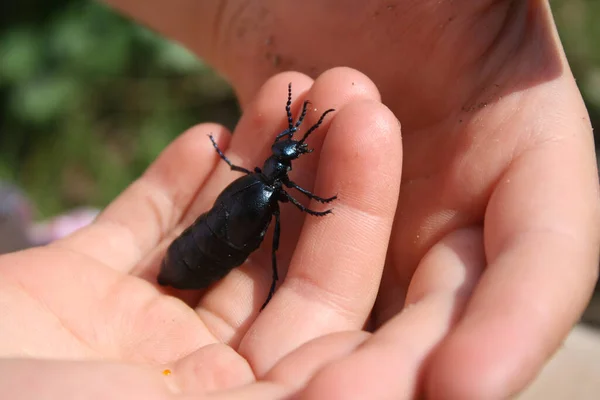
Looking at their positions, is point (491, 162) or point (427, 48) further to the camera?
point (427, 48)

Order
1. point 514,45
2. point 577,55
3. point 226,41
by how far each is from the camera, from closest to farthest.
Result: 1. point 514,45
2. point 226,41
3. point 577,55

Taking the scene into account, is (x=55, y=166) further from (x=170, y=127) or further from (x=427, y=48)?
(x=427, y=48)

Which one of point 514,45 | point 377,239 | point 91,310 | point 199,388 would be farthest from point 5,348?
point 514,45

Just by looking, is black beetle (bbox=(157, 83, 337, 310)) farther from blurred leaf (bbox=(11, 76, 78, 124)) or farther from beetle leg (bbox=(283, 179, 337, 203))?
blurred leaf (bbox=(11, 76, 78, 124))

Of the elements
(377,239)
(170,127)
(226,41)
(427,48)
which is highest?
(427,48)

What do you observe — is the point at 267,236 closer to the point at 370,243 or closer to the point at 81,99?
the point at 370,243

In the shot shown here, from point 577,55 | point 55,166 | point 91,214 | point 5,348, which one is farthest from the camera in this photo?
point 55,166

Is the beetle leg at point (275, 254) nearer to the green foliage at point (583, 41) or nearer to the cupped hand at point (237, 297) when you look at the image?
the cupped hand at point (237, 297)
